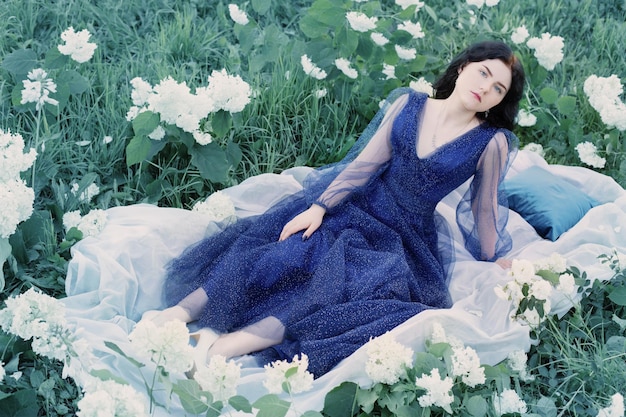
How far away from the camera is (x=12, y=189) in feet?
8.14

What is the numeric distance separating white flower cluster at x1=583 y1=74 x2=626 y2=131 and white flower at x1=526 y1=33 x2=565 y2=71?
198 mm

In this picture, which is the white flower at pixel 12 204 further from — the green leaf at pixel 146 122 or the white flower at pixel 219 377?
the white flower at pixel 219 377

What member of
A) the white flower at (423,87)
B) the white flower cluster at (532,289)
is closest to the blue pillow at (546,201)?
the white flower at (423,87)

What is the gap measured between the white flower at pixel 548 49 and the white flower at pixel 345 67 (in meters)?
0.88

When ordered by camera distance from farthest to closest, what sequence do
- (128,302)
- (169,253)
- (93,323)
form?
(169,253)
(128,302)
(93,323)

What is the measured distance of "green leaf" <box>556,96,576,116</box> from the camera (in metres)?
3.79

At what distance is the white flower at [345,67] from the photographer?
3.54 m

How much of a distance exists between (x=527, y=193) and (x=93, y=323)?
1.84m

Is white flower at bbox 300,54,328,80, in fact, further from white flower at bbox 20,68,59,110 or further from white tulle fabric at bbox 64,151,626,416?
white flower at bbox 20,68,59,110

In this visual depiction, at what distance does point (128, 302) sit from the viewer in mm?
2650

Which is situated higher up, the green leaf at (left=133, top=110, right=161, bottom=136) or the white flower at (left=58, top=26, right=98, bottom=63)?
the white flower at (left=58, top=26, right=98, bottom=63)

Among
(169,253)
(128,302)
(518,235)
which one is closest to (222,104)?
(169,253)

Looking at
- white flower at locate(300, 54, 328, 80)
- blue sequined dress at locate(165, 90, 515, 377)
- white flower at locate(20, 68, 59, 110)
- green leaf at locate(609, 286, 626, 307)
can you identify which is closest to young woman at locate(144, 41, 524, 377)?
blue sequined dress at locate(165, 90, 515, 377)

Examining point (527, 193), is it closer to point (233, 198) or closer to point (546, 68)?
point (546, 68)
